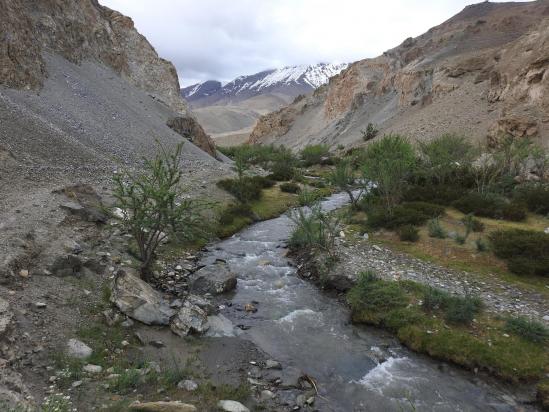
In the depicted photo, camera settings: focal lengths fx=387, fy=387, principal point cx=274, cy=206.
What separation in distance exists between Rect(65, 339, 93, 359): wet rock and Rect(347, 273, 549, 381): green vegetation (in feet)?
29.9

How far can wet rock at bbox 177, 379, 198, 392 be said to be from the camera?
31.7ft

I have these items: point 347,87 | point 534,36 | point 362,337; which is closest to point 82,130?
point 362,337

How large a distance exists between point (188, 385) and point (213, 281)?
7007mm

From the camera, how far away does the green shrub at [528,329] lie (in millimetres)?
12172

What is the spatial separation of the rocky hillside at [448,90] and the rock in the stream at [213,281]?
42.5m

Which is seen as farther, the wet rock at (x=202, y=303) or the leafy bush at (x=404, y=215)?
the leafy bush at (x=404, y=215)

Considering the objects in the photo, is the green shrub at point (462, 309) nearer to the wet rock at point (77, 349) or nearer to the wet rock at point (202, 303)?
the wet rock at point (202, 303)

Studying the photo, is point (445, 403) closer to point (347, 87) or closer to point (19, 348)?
point (19, 348)

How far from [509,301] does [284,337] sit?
8639 mm

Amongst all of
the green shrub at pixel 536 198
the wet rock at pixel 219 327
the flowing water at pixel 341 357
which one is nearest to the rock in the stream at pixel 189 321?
the wet rock at pixel 219 327

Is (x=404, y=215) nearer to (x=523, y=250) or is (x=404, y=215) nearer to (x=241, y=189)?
(x=523, y=250)

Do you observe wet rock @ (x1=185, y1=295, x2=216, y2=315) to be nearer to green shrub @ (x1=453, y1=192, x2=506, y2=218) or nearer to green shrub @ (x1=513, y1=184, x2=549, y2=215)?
green shrub @ (x1=453, y1=192, x2=506, y2=218)

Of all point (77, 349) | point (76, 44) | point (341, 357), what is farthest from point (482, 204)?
point (76, 44)

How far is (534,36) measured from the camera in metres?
58.9
